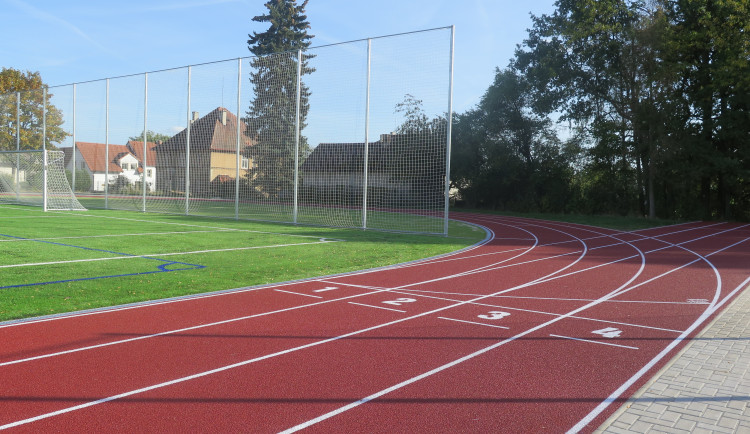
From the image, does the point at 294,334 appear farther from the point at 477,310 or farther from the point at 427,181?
the point at 427,181

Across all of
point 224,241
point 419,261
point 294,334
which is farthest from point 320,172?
point 294,334

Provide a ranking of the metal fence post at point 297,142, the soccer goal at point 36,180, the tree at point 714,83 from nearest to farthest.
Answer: the metal fence post at point 297,142, the soccer goal at point 36,180, the tree at point 714,83

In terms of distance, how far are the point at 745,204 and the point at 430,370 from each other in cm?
3580

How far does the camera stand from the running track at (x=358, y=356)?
4047mm

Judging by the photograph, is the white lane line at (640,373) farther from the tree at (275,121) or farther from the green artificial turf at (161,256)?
the tree at (275,121)

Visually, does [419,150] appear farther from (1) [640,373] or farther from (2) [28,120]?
(2) [28,120]

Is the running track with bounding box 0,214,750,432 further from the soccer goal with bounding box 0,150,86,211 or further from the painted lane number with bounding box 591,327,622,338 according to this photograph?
the soccer goal with bounding box 0,150,86,211

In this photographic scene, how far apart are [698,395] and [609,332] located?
2.14 m

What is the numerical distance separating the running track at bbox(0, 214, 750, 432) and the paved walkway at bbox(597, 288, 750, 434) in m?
0.18

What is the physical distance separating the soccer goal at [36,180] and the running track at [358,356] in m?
23.1

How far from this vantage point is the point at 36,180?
30.7m

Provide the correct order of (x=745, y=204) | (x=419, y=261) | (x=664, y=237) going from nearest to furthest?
(x=419, y=261)
(x=664, y=237)
(x=745, y=204)

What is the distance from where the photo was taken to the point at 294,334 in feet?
20.5

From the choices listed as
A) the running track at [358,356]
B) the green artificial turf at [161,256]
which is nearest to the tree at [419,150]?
Result: the green artificial turf at [161,256]
